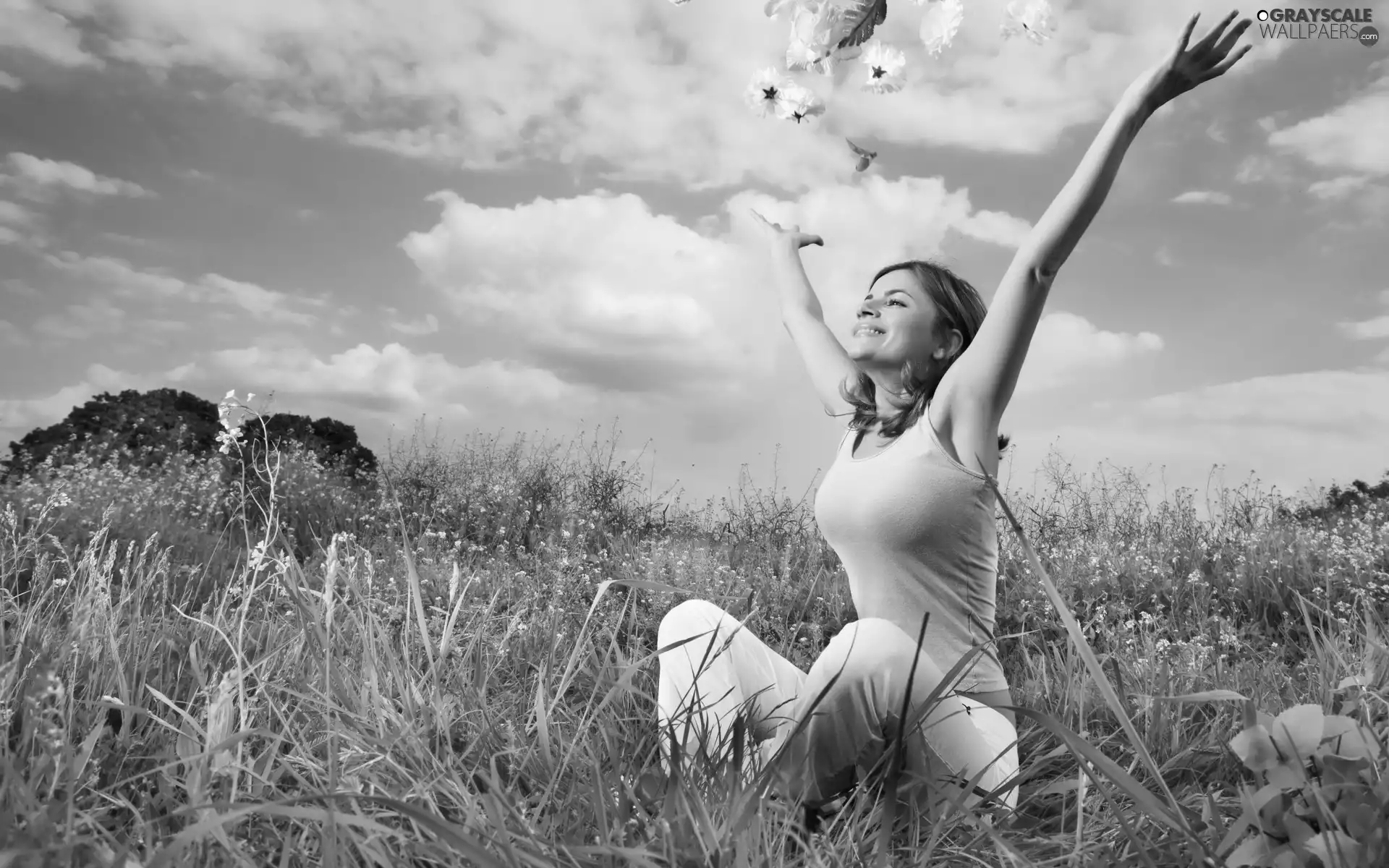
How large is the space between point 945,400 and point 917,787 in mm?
1099

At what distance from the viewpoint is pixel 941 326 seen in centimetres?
333

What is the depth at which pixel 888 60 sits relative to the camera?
2791mm

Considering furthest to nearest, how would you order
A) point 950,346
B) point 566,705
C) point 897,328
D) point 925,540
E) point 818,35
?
point 950,346 < point 897,328 < point 566,705 < point 925,540 < point 818,35

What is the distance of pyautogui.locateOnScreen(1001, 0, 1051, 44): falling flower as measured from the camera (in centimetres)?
250

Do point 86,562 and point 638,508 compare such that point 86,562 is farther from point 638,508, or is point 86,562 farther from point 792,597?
point 638,508

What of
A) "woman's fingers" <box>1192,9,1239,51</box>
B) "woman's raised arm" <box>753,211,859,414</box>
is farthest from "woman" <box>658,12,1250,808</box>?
"woman's raised arm" <box>753,211,859,414</box>

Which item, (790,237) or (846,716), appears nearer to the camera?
(846,716)

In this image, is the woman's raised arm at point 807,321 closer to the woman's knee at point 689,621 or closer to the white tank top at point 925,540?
the white tank top at point 925,540

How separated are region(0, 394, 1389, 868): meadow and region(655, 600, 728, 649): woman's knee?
16cm

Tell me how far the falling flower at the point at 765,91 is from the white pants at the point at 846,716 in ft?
5.20

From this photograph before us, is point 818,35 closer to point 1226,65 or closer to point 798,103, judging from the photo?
point 798,103

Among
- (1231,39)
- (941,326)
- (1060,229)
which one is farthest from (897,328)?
(1231,39)

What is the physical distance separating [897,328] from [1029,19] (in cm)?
106

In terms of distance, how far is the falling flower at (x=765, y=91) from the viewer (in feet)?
9.59
